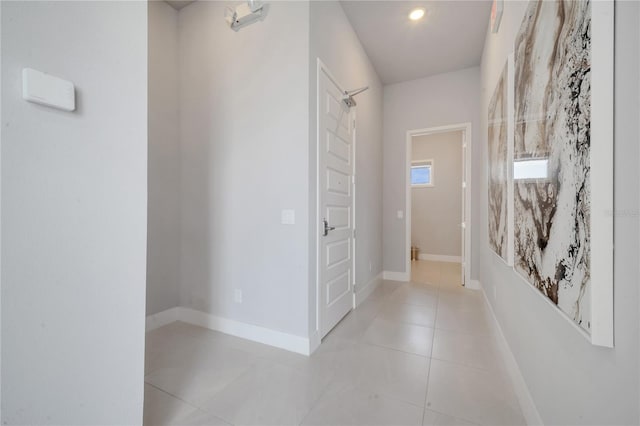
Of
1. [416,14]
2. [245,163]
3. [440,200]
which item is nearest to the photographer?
[245,163]

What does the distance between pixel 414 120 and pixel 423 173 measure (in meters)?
2.33

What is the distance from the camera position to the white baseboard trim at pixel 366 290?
10.1ft

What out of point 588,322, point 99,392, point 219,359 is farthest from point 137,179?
point 588,322

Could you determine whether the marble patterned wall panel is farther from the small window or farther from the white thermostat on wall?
the small window

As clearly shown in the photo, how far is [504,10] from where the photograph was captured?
1.93 meters

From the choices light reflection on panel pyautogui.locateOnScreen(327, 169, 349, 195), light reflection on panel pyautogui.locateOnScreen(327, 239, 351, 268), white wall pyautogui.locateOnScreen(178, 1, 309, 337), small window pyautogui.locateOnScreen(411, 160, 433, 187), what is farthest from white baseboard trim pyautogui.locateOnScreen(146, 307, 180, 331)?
small window pyautogui.locateOnScreen(411, 160, 433, 187)

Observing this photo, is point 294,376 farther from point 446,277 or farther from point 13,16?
point 446,277

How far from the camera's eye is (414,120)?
13.4 feet

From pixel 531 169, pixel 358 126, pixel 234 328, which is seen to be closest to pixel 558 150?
pixel 531 169

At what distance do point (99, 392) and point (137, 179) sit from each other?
868mm

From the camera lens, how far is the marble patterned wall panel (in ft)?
2.45

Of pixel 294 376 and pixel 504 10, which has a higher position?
pixel 504 10

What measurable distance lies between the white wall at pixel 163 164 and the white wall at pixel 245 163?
0.08 meters

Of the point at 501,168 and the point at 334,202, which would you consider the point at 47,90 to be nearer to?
the point at 334,202
